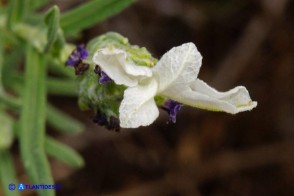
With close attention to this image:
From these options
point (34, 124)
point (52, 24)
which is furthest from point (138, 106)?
point (34, 124)

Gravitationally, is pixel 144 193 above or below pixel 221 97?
above

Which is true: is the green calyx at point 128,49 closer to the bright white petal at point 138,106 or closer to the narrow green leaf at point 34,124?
the bright white petal at point 138,106

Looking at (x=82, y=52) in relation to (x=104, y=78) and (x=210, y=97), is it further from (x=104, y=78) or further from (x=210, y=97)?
(x=210, y=97)

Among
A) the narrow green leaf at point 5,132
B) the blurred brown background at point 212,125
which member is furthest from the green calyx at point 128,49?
the blurred brown background at point 212,125

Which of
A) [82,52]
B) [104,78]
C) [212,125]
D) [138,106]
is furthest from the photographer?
[212,125]

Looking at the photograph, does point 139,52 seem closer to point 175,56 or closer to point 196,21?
point 175,56

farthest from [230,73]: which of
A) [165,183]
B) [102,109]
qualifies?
[102,109]
